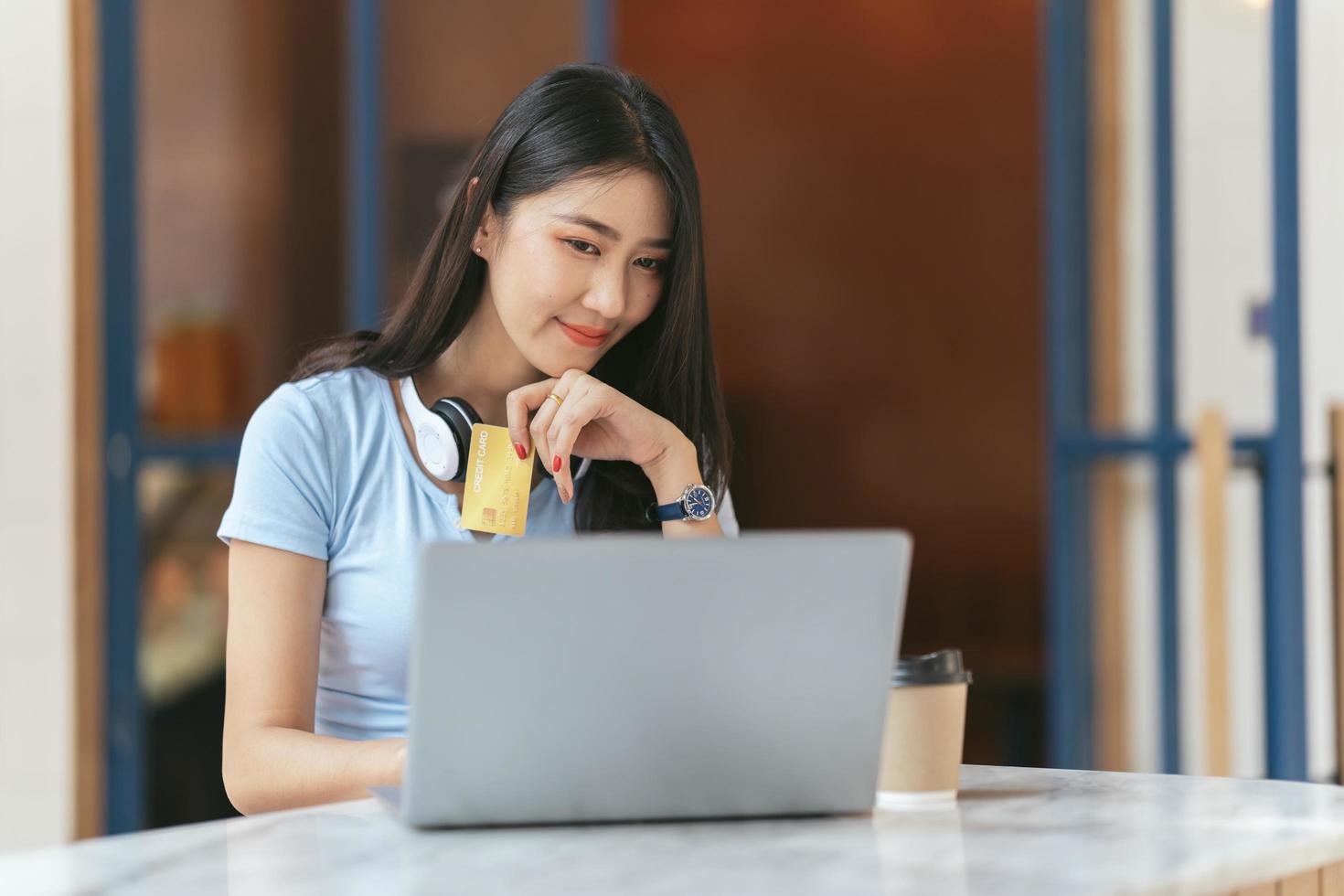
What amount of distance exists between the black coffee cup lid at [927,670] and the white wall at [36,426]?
8.19 feet

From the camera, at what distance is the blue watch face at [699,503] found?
174 cm

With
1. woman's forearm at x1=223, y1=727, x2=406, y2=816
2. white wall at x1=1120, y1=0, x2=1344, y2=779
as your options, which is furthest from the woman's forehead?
white wall at x1=1120, y1=0, x2=1344, y2=779

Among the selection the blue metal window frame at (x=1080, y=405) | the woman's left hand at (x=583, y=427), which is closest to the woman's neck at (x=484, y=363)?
the woman's left hand at (x=583, y=427)

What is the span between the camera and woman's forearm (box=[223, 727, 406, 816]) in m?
1.42

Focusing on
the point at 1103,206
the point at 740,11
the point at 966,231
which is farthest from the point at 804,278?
the point at 1103,206

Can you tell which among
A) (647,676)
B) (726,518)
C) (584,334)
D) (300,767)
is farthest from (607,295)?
(647,676)

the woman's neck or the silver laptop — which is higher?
the woman's neck

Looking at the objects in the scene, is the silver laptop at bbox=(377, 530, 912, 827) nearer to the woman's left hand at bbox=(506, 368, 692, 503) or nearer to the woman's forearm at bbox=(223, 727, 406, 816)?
the woman's forearm at bbox=(223, 727, 406, 816)

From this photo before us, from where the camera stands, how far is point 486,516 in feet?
5.29

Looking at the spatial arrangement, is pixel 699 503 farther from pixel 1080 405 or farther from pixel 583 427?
pixel 1080 405

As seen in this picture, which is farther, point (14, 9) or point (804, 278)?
point (804, 278)

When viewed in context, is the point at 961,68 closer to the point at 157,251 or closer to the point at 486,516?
the point at 157,251

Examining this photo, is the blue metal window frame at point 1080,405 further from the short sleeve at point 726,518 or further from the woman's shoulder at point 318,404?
the woman's shoulder at point 318,404

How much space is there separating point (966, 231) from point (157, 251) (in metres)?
3.05
